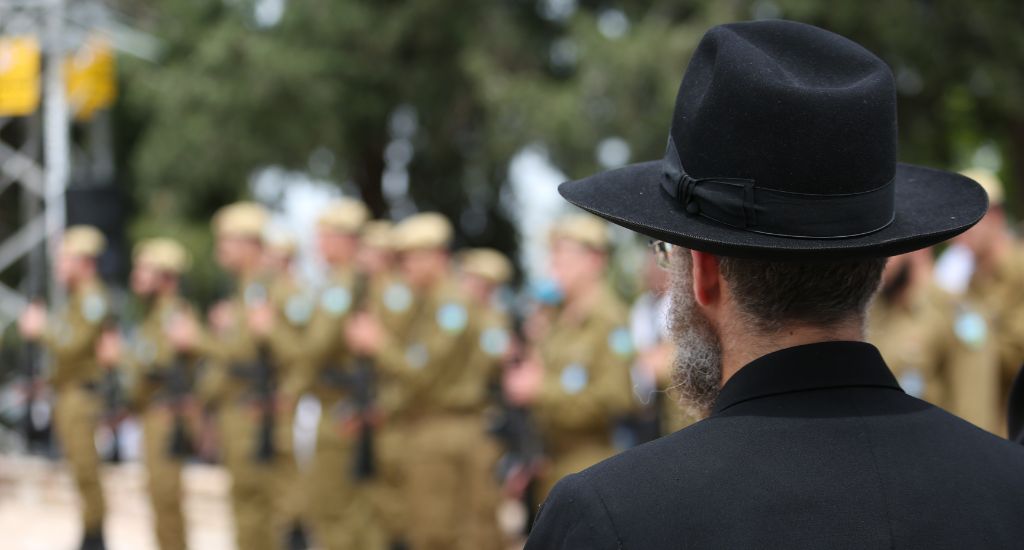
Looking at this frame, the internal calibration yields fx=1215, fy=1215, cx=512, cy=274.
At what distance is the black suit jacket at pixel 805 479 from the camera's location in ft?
4.40

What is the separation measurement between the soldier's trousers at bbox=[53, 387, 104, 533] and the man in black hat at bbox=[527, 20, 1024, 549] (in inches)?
318

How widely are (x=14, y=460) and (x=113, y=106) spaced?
7.15 metres

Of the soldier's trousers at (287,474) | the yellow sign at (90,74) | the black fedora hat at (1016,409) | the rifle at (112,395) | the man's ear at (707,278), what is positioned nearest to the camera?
the man's ear at (707,278)

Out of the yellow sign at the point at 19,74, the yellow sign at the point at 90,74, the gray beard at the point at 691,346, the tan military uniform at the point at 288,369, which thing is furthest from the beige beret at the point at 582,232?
the yellow sign at the point at 90,74

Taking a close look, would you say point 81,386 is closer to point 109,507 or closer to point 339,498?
point 109,507

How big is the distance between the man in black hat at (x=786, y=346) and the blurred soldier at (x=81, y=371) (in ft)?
26.0

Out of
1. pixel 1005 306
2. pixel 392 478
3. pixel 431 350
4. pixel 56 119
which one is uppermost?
pixel 56 119

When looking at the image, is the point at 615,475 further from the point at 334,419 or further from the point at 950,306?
the point at 334,419

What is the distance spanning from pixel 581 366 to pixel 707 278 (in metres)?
4.18

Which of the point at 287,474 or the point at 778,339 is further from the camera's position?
the point at 287,474

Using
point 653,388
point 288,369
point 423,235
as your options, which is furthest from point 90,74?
point 653,388

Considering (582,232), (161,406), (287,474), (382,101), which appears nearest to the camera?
(582,232)

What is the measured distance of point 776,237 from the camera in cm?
146

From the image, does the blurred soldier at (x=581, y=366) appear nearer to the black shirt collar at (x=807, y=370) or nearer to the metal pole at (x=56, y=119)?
the black shirt collar at (x=807, y=370)
